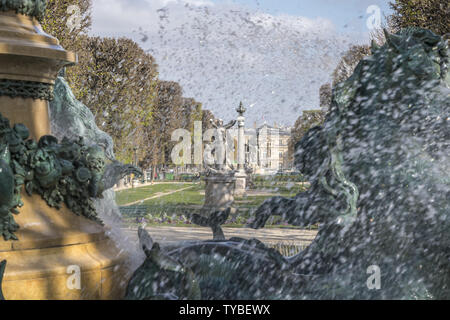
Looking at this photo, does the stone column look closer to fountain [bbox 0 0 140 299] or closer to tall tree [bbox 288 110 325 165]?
tall tree [bbox 288 110 325 165]

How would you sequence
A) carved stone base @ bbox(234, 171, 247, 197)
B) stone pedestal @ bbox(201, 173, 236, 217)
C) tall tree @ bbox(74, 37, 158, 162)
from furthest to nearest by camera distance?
carved stone base @ bbox(234, 171, 247, 197), tall tree @ bbox(74, 37, 158, 162), stone pedestal @ bbox(201, 173, 236, 217)

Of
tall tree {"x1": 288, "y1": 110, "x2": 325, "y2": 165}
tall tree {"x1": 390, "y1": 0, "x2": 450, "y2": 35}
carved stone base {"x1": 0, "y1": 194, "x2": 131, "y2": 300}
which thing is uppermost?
tall tree {"x1": 390, "y1": 0, "x2": 450, "y2": 35}

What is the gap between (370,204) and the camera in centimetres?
319

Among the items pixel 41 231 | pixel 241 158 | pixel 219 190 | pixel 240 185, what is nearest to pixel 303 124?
pixel 241 158

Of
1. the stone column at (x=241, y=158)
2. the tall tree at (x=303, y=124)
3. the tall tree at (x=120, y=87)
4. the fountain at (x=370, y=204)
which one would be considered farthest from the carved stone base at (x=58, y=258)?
the tall tree at (x=303, y=124)

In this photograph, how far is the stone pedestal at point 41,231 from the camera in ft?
9.84

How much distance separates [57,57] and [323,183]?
178 cm

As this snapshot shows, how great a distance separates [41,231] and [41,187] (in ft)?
0.89

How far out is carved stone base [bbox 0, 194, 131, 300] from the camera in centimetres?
296

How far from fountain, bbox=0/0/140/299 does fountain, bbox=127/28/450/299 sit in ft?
1.36

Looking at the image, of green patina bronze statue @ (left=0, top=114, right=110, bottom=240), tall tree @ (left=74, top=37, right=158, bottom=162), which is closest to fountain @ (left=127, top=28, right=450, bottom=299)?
green patina bronze statue @ (left=0, top=114, right=110, bottom=240)

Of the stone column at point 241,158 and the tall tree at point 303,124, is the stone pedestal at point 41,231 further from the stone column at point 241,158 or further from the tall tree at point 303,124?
the tall tree at point 303,124

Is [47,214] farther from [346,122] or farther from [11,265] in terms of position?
[346,122]

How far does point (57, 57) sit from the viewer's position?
3373mm
